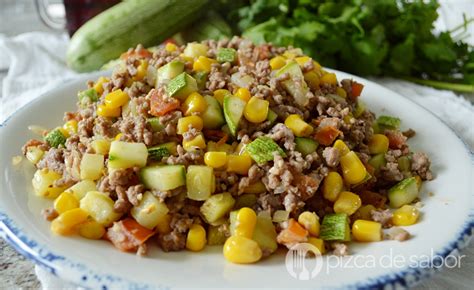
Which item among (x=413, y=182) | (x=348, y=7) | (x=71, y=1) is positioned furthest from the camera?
(x=71, y=1)

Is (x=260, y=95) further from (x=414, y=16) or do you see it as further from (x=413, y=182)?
(x=414, y=16)

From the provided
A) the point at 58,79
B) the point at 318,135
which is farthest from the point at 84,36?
the point at 318,135

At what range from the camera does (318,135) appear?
2707mm

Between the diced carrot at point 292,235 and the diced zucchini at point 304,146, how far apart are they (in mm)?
392

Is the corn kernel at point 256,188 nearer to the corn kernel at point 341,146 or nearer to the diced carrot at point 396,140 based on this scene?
the corn kernel at point 341,146

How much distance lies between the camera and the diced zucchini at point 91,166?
2.53 metres

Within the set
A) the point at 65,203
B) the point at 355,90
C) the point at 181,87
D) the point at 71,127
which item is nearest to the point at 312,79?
the point at 355,90

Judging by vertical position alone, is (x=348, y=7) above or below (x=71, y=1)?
above

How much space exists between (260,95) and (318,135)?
0.34 m

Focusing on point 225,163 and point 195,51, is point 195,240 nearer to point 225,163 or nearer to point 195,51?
point 225,163

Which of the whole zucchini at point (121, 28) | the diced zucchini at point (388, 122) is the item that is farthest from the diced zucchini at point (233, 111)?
the whole zucchini at point (121, 28)

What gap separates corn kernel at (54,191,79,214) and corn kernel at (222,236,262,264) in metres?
0.70

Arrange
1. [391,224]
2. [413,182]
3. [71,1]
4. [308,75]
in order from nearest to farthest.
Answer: [391,224] < [413,182] < [308,75] < [71,1]

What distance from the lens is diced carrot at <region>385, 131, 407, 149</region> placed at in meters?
3.08
